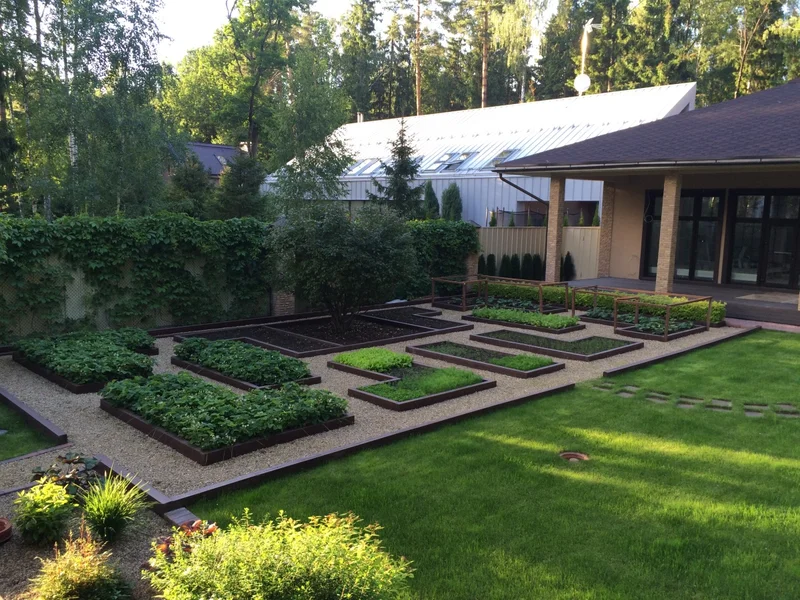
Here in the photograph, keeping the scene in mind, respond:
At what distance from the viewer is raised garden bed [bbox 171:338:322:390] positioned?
8242mm

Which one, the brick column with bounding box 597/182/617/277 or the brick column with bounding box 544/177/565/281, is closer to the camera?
the brick column with bounding box 544/177/565/281

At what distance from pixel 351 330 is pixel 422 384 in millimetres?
4676

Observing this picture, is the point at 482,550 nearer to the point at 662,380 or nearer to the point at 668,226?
the point at 662,380

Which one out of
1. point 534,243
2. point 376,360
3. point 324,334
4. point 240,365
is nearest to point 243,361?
point 240,365

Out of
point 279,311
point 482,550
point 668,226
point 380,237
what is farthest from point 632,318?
point 482,550

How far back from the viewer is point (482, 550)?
4.07 m

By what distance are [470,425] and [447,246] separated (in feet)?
35.3

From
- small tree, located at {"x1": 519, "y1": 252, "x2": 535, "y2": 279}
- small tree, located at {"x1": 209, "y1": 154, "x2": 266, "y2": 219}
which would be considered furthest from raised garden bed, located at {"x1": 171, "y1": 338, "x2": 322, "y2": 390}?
small tree, located at {"x1": 209, "y1": 154, "x2": 266, "y2": 219}

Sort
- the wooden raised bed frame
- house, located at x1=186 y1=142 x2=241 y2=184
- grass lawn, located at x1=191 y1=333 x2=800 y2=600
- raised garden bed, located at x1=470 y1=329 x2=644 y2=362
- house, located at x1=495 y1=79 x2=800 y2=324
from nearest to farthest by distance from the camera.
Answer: grass lawn, located at x1=191 y1=333 x2=800 y2=600, the wooden raised bed frame, raised garden bed, located at x1=470 y1=329 x2=644 y2=362, house, located at x1=495 y1=79 x2=800 y2=324, house, located at x1=186 y1=142 x2=241 y2=184

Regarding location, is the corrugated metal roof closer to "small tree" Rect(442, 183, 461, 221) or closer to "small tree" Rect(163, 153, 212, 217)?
"small tree" Rect(442, 183, 461, 221)

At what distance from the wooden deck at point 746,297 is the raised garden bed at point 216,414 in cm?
1063

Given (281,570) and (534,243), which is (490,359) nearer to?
(281,570)

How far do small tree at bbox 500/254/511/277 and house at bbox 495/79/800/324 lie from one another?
7.79ft

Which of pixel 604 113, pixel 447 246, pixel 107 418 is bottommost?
pixel 107 418
